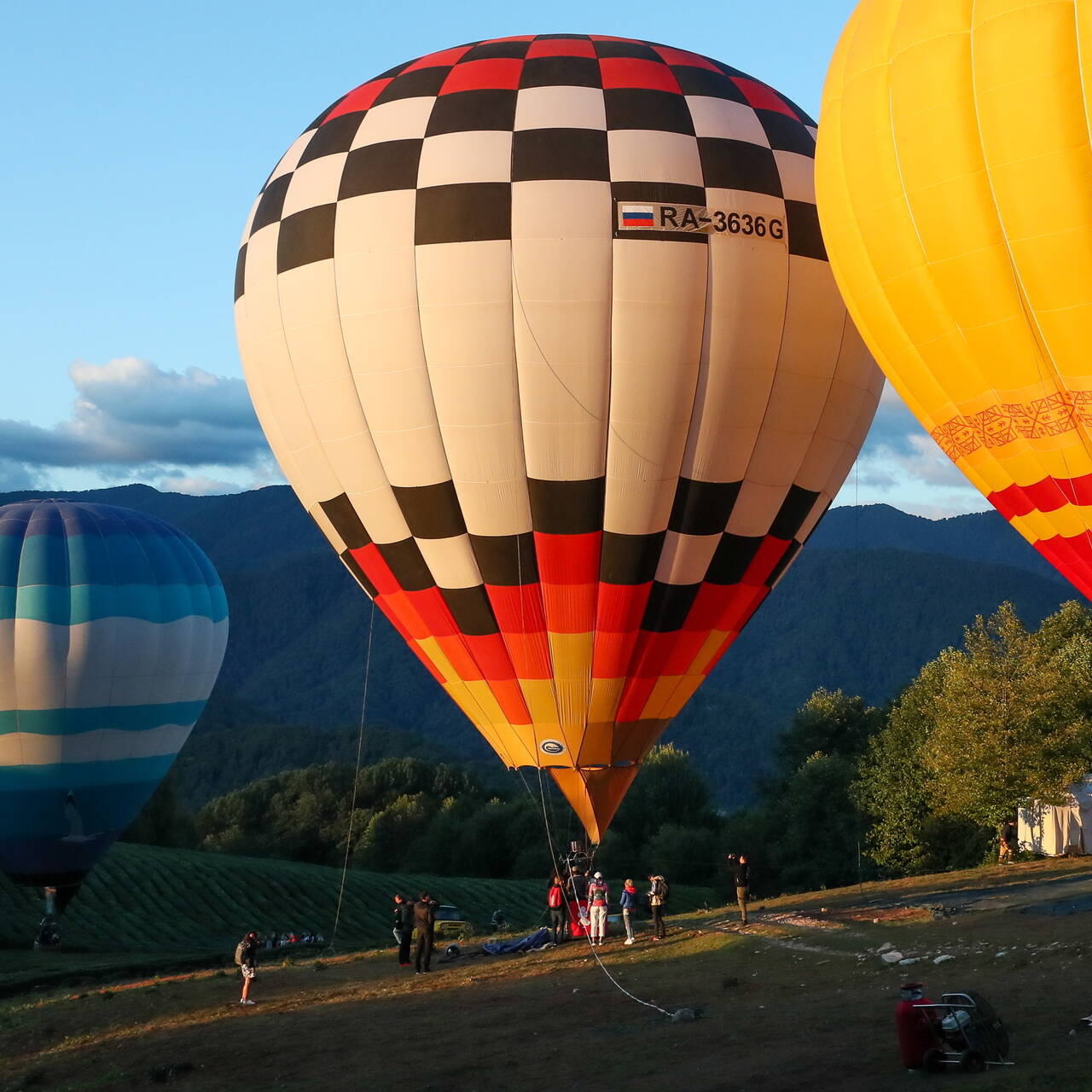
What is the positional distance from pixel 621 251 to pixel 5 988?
15.7 m

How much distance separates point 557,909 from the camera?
18078 millimetres

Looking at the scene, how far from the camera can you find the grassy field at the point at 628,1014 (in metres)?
11.4

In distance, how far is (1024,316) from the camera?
39.9 ft

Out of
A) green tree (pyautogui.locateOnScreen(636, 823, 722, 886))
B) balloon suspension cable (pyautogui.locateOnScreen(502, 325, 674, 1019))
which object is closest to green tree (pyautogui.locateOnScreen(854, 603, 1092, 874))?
balloon suspension cable (pyautogui.locateOnScreen(502, 325, 674, 1019))

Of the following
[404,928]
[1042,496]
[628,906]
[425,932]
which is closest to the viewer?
[1042,496]

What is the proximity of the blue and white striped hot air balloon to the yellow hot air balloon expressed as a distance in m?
18.1

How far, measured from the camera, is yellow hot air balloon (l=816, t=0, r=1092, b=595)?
11688 mm

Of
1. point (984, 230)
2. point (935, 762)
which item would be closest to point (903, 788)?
point (935, 762)

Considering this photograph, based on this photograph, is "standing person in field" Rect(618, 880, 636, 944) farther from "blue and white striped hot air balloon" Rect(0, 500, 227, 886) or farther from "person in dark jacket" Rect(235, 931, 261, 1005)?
"blue and white striped hot air balloon" Rect(0, 500, 227, 886)

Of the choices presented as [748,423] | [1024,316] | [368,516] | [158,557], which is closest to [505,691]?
[368,516]

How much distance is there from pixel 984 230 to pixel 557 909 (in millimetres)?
10356

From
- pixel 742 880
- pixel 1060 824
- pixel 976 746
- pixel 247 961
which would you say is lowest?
pixel 247 961

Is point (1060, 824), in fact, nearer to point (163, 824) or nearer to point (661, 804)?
point (661, 804)

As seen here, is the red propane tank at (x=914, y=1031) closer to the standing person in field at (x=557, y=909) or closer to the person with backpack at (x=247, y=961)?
the standing person in field at (x=557, y=909)
